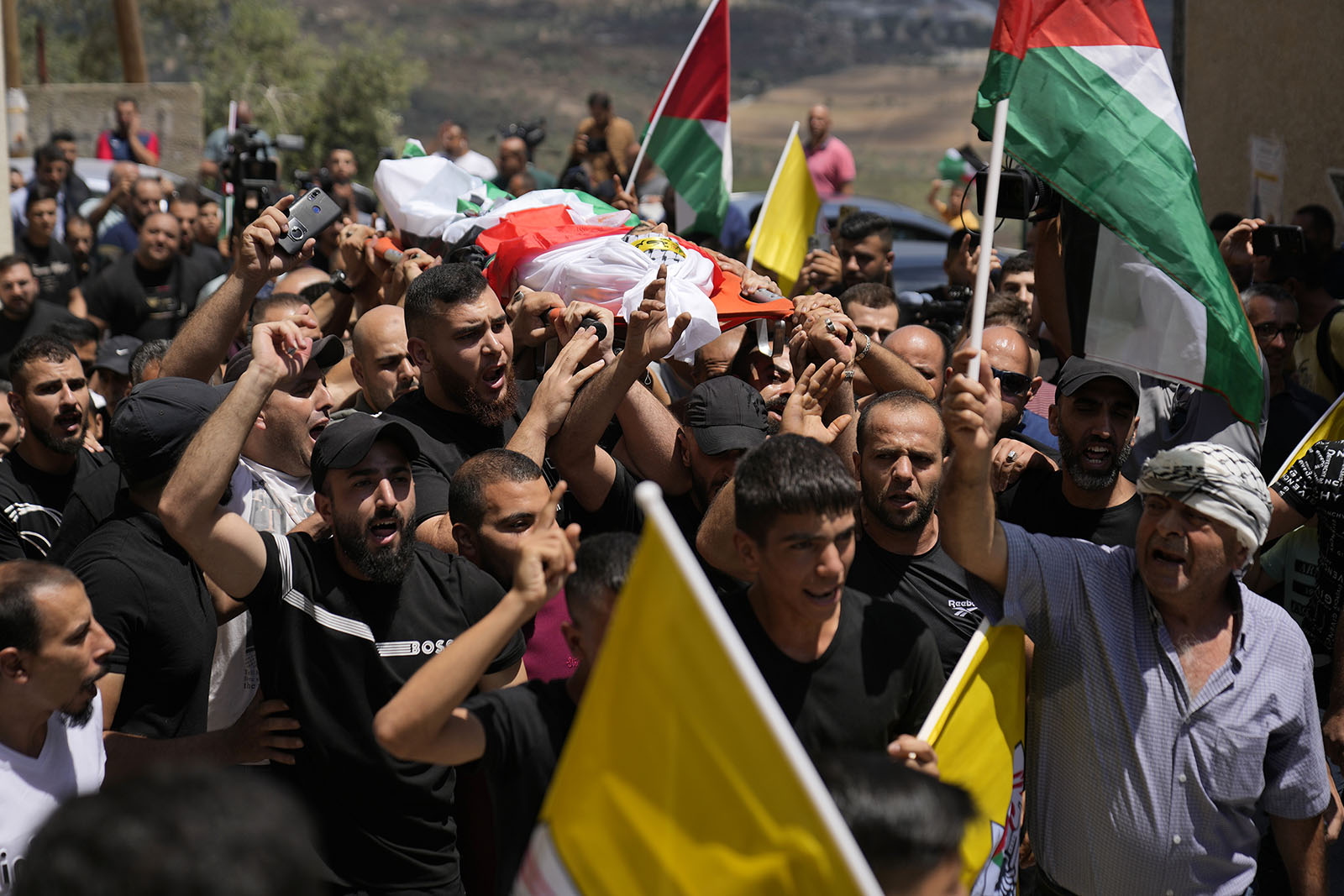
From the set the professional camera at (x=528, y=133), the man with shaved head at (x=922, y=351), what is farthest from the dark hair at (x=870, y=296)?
the professional camera at (x=528, y=133)

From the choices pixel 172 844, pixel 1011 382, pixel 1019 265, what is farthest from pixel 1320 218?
pixel 172 844

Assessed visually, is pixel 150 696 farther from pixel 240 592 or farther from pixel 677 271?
pixel 677 271

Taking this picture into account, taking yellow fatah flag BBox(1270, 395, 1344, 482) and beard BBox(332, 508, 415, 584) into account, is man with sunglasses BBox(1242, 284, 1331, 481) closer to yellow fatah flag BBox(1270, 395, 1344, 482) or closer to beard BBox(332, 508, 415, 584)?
yellow fatah flag BBox(1270, 395, 1344, 482)

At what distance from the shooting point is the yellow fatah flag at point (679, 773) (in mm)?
2033

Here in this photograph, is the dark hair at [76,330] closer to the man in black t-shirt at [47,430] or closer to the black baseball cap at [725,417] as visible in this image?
the man in black t-shirt at [47,430]

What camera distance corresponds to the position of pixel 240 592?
10.4 feet

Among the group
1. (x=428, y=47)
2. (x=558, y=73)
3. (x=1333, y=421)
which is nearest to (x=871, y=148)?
(x=558, y=73)

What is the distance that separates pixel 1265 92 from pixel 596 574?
352 inches

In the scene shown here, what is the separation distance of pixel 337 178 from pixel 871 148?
101 feet

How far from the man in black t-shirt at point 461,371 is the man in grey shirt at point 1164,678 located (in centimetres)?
152

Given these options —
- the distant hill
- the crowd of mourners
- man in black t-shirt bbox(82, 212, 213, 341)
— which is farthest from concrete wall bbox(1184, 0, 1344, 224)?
the distant hill

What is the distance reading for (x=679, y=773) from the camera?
2.13 m

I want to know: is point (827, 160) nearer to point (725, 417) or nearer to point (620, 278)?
point (620, 278)

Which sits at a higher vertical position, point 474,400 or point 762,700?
point 762,700
